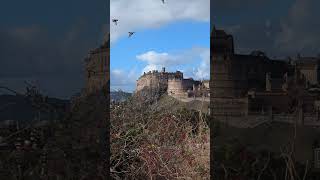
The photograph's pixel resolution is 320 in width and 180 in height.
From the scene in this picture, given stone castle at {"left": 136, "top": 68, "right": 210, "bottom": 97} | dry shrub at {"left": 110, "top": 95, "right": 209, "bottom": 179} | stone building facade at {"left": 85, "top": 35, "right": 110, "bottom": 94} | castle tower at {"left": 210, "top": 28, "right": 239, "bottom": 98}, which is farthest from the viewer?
stone castle at {"left": 136, "top": 68, "right": 210, "bottom": 97}

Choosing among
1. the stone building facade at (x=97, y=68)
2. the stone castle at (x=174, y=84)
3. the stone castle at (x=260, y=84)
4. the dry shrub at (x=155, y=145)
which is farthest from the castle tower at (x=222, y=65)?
the stone castle at (x=174, y=84)

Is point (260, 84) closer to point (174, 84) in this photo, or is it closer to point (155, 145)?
point (155, 145)

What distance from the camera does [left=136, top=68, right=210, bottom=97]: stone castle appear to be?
5297 mm

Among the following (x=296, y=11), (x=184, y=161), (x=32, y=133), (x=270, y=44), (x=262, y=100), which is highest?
(x=296, y=11)

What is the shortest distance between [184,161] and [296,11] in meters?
1.75

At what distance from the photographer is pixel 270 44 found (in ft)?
12.7

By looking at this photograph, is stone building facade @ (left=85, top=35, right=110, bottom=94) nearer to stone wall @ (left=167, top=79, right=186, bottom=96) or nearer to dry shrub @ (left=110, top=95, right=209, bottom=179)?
dry shrub @ (left=110, top=95, right=209, bottom=179)

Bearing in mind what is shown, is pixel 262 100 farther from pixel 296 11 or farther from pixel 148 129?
pixel 148 129

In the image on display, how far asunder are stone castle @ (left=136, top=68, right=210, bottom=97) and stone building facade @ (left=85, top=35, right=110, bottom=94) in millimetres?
1359

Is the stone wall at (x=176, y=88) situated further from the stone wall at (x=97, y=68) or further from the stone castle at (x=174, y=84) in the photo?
the stone wall at (x=97, y=68)

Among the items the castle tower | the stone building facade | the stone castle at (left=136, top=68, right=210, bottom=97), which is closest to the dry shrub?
the stone castle at (left=136, top=68, right=210, bottom=97)

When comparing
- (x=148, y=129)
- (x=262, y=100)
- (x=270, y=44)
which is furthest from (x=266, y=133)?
(x=148, y=129)

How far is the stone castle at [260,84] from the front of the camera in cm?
→ 386

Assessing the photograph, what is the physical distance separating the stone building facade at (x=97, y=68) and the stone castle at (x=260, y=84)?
776 millimetres
